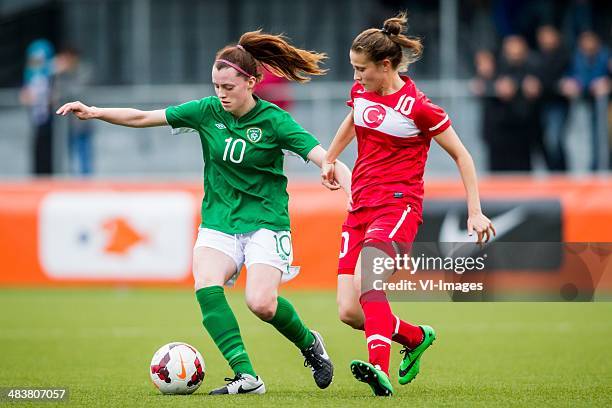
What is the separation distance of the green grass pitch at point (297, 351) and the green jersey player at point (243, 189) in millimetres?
423

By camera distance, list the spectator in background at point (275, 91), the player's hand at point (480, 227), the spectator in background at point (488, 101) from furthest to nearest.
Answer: the spectator in background at point (275, 91)
the spectator in background at point (488, 101)
the player's hand at point (480, 227)

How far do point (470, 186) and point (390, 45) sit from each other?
0.90 m

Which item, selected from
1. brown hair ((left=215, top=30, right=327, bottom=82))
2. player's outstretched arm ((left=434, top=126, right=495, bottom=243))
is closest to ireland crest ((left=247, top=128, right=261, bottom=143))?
brown hair ((left=215, top=30, right=327, bottom=82))

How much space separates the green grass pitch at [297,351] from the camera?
6.58m

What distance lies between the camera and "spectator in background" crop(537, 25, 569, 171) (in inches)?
604

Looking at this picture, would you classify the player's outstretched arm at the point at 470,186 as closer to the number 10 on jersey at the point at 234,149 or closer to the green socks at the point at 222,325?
the number 10 on jersey at the point at 234,149

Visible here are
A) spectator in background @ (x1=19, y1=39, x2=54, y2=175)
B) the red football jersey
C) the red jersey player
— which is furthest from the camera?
spectator in background @ (x1=19, y1=39, x2=54, y2=175)

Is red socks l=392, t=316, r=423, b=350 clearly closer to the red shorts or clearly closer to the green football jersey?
the red shorts

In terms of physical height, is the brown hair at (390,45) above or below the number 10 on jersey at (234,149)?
above

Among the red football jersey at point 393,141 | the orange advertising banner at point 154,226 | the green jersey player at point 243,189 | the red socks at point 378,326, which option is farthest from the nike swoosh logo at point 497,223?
the red socks at point 378,326

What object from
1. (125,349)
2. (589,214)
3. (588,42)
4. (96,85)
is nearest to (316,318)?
(125,349)

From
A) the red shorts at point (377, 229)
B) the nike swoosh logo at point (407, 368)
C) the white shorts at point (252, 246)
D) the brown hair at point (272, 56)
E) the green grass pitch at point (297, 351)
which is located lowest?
the green grass pitch at point (297, 351)

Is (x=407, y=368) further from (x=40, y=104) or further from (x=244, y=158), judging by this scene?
(x=40, y=104)

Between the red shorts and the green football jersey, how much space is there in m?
0.45
